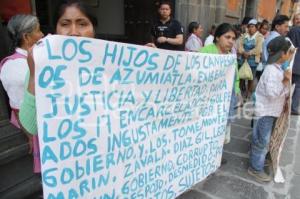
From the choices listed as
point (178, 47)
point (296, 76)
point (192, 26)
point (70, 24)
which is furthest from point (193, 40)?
point (70, 24)

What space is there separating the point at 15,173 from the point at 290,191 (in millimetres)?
2706

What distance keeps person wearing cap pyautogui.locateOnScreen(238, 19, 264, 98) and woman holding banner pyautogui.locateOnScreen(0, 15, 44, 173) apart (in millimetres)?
5183

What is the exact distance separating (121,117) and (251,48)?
5436 millimetres

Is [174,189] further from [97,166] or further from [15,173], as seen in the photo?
[15,173]

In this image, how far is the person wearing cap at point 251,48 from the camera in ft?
21.8

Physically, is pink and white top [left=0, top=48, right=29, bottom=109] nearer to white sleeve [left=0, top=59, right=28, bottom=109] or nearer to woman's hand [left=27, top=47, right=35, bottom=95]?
white sleeve [left=0, top=59, right=28, bottom=109]

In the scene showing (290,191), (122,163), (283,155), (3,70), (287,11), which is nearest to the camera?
(122,163)

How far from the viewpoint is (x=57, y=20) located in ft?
5.95

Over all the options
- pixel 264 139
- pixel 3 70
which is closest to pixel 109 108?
pixel 3 70

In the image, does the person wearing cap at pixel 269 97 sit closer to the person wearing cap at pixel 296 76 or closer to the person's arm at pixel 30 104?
the person's arm at pixel 30 104

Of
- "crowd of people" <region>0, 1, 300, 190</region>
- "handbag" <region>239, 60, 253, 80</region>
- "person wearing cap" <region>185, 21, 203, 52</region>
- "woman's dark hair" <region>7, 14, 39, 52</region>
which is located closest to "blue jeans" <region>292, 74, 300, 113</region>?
"crowd of people" <region>0, 1, 300, 190</region>

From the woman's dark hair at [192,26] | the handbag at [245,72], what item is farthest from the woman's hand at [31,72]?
the handbag at [245,72]

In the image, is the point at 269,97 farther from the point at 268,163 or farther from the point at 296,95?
the point at 296,95

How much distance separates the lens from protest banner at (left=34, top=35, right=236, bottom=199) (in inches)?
64.9
